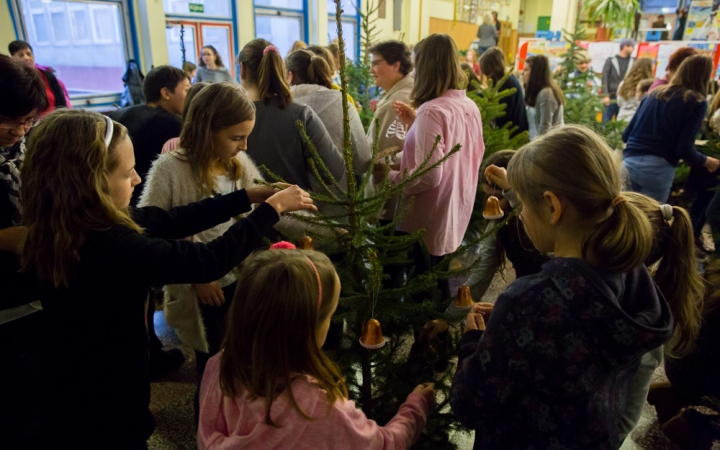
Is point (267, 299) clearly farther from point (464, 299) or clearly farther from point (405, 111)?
point (405, 111)

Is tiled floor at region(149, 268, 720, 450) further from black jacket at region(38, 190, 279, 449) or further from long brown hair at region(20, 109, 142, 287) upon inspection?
long brown hair at region(20, 109, 142, 287)

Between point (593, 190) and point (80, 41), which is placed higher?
point (80, 41)

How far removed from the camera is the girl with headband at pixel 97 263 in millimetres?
1374

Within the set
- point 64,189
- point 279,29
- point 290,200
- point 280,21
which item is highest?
point 280,21

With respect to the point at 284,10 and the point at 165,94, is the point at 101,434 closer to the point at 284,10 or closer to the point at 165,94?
the point at 165,94

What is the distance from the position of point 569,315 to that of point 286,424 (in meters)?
0.72

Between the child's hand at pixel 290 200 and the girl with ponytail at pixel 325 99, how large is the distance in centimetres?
129

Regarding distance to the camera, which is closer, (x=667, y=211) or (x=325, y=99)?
(x=667, y=211)

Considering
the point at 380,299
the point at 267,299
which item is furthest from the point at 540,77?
the point at 267,299

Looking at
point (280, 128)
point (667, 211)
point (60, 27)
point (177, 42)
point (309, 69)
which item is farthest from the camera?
point (177, 42)

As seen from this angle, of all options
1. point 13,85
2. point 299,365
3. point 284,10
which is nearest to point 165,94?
point 13,85

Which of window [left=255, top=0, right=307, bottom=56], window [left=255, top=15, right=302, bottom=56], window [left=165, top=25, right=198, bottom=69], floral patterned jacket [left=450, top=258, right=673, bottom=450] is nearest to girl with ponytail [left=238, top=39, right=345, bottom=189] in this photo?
floral patterned jacket [left=450, top=258, right=673, bottom=450]

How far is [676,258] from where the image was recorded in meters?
1.40

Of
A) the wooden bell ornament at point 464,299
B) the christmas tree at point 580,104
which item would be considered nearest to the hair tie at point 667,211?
the wooden bell ornament at point 464,299
